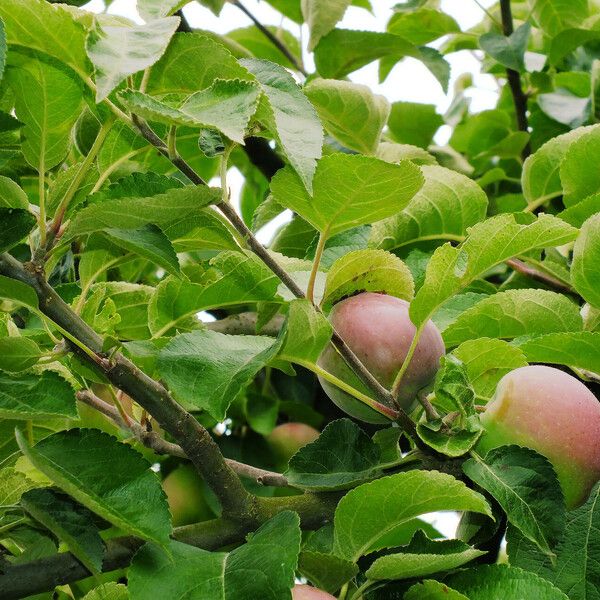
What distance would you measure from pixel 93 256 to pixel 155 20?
0.29 metres

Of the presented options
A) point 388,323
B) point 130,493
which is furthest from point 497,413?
point 130,493

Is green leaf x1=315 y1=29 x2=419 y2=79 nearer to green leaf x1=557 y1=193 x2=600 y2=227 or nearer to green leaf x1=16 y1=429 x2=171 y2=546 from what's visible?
green leaf x1=557 y1=193 x2=600 y2=227

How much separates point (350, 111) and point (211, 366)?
53cm

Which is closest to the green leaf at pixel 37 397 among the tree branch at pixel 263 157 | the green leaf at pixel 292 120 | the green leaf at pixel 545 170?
the green leaf at pixel 292 120

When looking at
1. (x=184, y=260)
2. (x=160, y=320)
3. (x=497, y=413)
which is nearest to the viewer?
(x=497, y=413)

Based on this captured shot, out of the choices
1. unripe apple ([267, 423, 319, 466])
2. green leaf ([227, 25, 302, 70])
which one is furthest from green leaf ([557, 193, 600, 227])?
green leaf ([227, 25, 302, 70])

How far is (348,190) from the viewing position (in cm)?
60

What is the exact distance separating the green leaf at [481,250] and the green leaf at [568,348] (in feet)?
0.27

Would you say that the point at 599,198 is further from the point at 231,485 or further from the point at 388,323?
the point at 231,485

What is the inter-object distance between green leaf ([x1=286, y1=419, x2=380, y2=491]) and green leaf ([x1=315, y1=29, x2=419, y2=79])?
73 centimetres

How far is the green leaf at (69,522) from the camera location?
0.60 metres

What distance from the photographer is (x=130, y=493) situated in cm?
57

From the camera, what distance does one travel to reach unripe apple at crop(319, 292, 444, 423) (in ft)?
2.19

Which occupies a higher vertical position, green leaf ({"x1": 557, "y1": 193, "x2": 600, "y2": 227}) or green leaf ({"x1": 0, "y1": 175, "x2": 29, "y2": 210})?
green leaf ({"x1": 0, "y1": 175, "x2": 29, "y2": 210})
